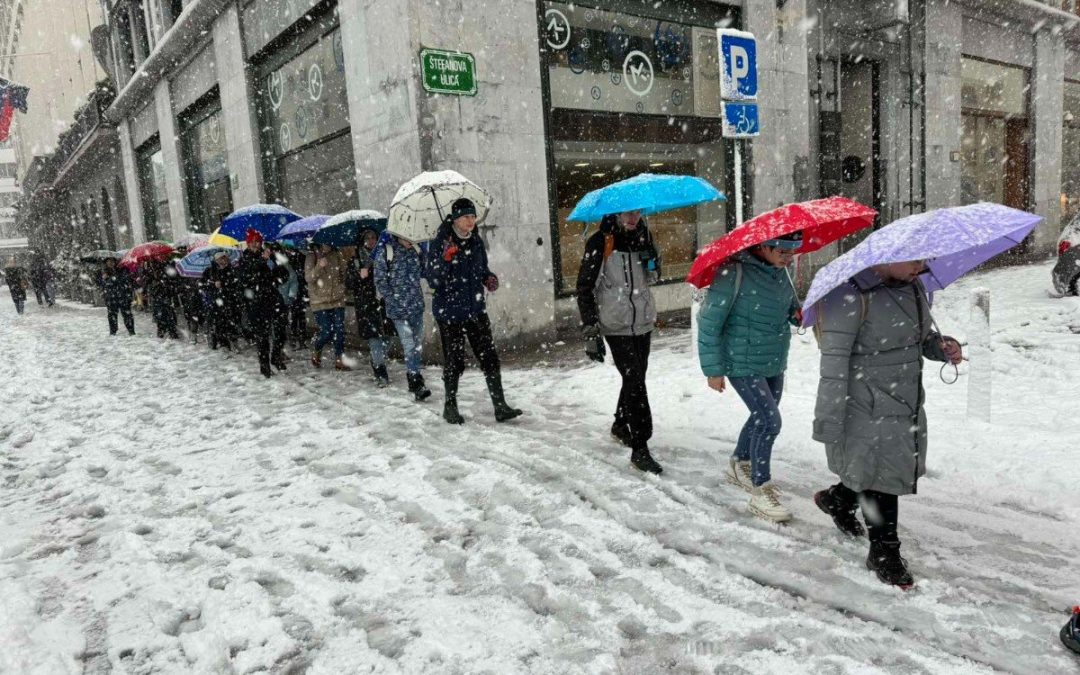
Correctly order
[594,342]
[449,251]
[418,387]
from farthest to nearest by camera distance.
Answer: [418,387] < [449,251] < [594,342]

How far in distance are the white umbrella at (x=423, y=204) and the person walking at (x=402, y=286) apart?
1.11ft

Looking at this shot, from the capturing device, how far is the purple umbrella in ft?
7.97

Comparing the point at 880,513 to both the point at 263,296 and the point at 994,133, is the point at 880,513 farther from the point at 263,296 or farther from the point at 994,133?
the point at 994,133

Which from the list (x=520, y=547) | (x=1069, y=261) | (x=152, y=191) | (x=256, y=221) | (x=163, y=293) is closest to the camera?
(x=520, y=547)

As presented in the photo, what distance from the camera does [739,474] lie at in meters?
4.11

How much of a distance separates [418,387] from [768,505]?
4.17 m

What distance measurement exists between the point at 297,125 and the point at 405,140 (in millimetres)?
4874

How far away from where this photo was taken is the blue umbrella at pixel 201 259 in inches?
428

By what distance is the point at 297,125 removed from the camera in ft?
41.1

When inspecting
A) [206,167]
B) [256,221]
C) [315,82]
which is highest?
[315,82]

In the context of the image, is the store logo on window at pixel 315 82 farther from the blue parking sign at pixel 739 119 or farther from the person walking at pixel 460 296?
the blue parking sign at pixel 739 119

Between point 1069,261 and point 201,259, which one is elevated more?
point 201,259

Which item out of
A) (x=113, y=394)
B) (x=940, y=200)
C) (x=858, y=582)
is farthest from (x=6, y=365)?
(x=940, y=200)

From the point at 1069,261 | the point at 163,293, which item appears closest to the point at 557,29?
the point at 1069,261
